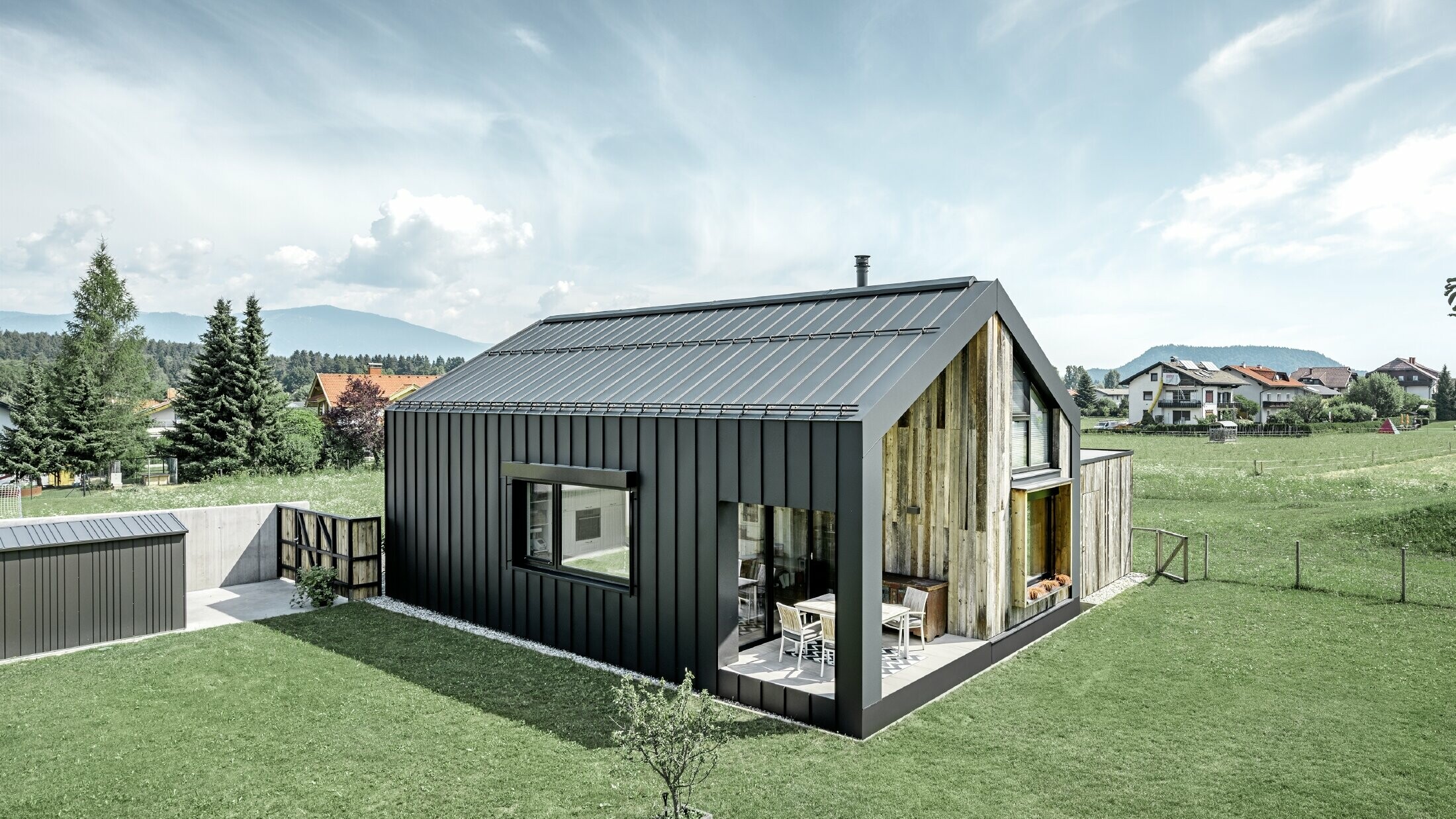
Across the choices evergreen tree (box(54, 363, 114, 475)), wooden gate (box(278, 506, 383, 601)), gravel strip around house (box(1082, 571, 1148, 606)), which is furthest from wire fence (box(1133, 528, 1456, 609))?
evergreen tree (box(54, 363, 114, 475))

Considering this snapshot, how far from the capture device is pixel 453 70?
585 inches

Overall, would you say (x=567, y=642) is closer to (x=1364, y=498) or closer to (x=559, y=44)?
(x=559, y=44)

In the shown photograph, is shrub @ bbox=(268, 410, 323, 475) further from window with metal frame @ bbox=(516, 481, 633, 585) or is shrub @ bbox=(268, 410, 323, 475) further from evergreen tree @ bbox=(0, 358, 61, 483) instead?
window with metal frame @ bbox=(516, 481, 633, 585)

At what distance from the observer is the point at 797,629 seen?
8.13 metres

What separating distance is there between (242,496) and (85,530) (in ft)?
42.0

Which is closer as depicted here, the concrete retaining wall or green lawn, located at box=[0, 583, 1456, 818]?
green lawn, located at box=[0, 583, 1456, 818]

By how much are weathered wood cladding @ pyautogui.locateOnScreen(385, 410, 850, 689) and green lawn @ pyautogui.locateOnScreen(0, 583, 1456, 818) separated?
27.1 inches

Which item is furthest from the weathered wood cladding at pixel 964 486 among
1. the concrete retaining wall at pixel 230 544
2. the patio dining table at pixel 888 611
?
the concrete retaining wall at pixel 230 544

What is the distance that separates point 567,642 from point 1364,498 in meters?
23.5

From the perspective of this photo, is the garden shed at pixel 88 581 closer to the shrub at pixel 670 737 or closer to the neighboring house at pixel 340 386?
the shrub at pixel 670 737

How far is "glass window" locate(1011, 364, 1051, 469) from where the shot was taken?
10.2 meters

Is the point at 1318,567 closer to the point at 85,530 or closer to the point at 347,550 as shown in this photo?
the point at 347,550

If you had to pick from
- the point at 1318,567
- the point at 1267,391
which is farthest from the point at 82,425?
the point at 1267,391

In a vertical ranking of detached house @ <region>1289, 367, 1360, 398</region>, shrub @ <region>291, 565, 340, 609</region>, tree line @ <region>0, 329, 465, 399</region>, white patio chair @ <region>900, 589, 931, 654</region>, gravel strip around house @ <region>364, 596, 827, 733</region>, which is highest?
tree line @ <region>0, 329, 465, 399</region>
